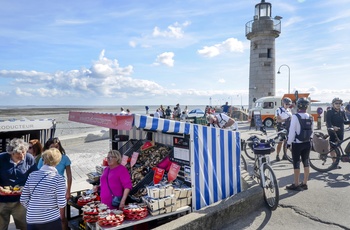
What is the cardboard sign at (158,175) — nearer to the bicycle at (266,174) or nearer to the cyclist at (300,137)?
the bicycle at (266,174)

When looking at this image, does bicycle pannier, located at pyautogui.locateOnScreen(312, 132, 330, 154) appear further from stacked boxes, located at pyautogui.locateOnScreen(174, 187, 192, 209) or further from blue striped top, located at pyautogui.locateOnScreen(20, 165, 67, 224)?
blue striped top, located at pyautogui.locateOnScreen(20, 165, 67, 224)

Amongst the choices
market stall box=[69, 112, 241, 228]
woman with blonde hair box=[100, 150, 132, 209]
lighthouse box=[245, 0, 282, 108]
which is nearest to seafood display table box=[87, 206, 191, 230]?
market stall box=[69, 112, 241, 228]

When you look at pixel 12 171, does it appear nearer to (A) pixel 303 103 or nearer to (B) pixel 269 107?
(A) pixel 303 103

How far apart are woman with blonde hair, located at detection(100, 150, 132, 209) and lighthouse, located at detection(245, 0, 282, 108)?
25.3 metres

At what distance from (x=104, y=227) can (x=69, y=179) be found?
4.59 ft

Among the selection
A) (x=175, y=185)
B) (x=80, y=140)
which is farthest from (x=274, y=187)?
(x=80, y=140)

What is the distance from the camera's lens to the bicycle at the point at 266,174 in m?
4.46

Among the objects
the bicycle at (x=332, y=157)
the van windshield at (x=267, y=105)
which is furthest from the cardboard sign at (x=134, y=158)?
the van windshield at (x=267, y=105)

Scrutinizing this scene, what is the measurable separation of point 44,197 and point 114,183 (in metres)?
1.19

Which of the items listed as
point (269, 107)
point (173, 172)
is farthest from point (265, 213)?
point (269, 107)

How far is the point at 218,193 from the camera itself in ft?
14.5

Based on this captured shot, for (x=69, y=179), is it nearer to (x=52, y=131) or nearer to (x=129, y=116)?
(x=129, y=116)

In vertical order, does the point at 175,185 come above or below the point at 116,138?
below

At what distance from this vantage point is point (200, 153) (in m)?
4.10
